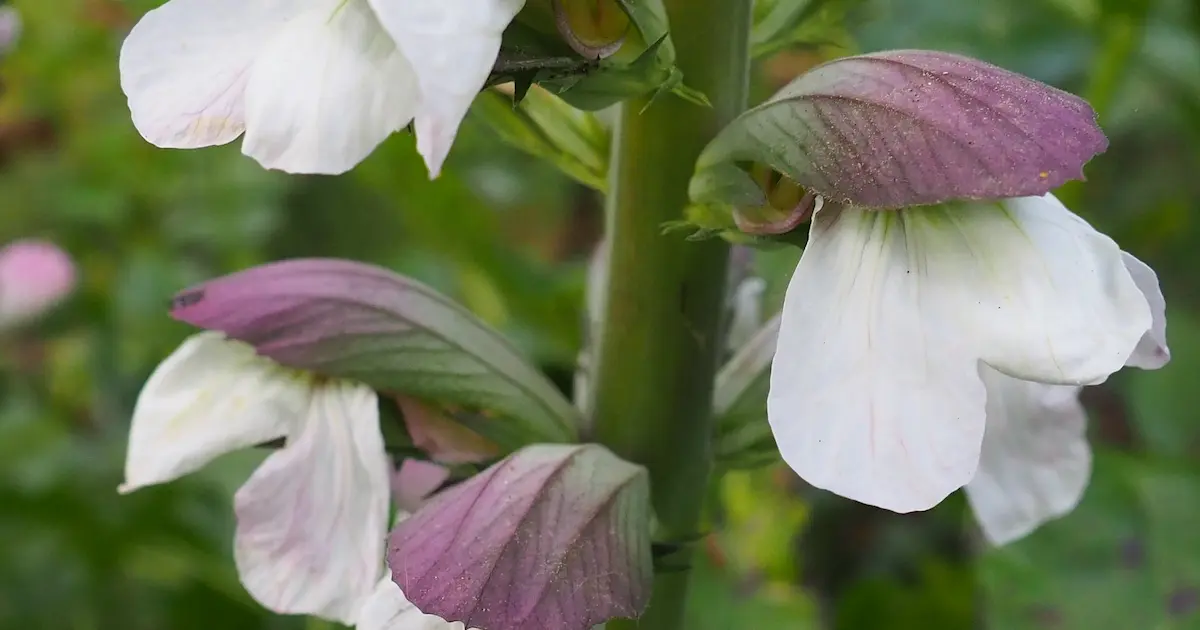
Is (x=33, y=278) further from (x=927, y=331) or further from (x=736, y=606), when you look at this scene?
(x=927, y=331)

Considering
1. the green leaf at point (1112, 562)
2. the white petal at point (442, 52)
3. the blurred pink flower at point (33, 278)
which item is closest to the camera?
the white petal at point (442, 52)

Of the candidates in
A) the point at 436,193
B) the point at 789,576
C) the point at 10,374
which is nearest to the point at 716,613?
the point at 789,576

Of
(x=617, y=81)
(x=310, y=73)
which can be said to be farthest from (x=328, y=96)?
(x=617, y=81)

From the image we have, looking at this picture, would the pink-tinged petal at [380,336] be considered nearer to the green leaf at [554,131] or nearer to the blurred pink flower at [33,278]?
the green leaf at [554,131]

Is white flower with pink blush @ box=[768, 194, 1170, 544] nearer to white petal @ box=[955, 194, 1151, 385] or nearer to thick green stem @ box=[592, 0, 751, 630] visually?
white petal @ box=[955, 194, 1151, 385]

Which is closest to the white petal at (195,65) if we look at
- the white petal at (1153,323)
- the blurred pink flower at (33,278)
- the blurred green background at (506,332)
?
the white petal at (1153,323)

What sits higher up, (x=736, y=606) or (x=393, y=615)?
(x=393, y=615)
